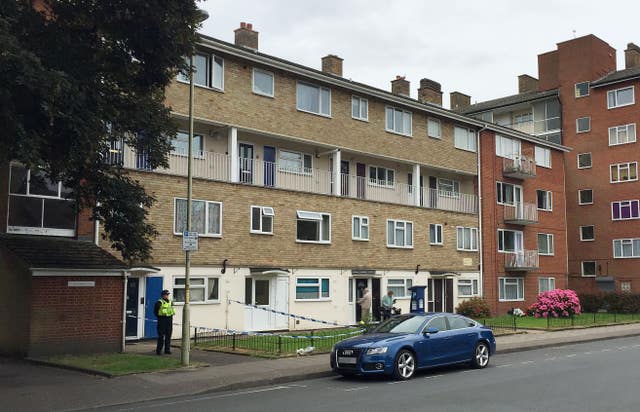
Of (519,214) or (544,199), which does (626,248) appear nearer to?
(544,199)

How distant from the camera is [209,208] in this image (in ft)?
75.0

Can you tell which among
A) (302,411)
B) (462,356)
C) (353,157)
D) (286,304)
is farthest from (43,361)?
(353,157)

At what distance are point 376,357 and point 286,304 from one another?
40.0 feet

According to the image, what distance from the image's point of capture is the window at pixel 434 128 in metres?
32.9

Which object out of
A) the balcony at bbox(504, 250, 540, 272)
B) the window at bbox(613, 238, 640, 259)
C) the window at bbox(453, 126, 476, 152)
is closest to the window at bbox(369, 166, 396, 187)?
the window at bbox(453, 126, 476, 152)

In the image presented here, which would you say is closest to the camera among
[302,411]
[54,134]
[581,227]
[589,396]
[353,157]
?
[302,411]

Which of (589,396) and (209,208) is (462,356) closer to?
(589,396)

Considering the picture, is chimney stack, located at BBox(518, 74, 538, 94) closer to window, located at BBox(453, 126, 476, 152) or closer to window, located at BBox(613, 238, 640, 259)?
window, located at BBox(613, 238, 640, 259)

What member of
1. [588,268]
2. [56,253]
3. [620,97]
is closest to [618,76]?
[620,97]

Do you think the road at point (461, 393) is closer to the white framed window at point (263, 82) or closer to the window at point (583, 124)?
the white framed window at point (263, 82)

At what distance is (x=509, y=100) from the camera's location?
49.6m

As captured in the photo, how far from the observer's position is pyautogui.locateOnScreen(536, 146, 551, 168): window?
131 ft

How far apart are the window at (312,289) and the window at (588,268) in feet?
86.5

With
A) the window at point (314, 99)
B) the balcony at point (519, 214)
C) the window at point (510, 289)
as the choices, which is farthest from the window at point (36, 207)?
the balcony at point (519, 214)
